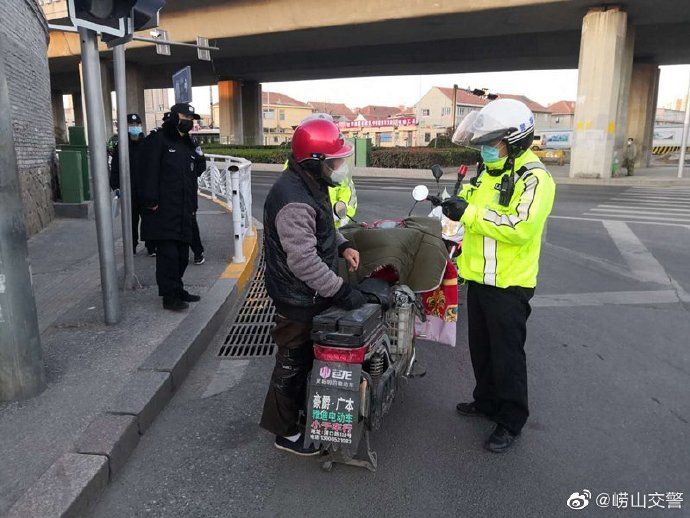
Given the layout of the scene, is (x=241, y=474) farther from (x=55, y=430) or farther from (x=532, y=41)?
(x=532, y=41)

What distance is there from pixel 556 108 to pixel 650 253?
93.7m

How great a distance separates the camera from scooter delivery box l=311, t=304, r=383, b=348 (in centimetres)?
270

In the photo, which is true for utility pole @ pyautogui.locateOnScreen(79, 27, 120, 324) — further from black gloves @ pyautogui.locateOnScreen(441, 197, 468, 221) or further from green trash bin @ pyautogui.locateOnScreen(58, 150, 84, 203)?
green trash bin @ pyautogui.locateOnScreen(58, 150, 84, 203)

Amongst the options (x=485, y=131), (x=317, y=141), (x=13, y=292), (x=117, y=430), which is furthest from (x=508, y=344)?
(x=13, y=292)

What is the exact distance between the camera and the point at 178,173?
5.00 meters

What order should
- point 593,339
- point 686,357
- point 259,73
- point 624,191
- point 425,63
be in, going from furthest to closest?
point 259,73, point 425,63, point 624,191, point 593,339, point 686,357

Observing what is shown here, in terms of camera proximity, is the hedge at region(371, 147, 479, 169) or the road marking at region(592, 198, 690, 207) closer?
the road marking at region(592, 198, 690, 207)

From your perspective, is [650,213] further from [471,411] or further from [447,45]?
[447,45]

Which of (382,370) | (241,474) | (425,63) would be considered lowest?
(241,474)

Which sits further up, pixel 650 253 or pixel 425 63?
pixel 425 63

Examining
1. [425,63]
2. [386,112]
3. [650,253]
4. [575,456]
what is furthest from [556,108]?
[575,456]

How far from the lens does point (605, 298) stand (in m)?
6.24

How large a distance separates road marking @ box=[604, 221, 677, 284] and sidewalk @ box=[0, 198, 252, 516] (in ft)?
16.8

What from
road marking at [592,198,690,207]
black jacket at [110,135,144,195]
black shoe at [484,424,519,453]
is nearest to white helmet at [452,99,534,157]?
black shoe at [484,424,519,453]
